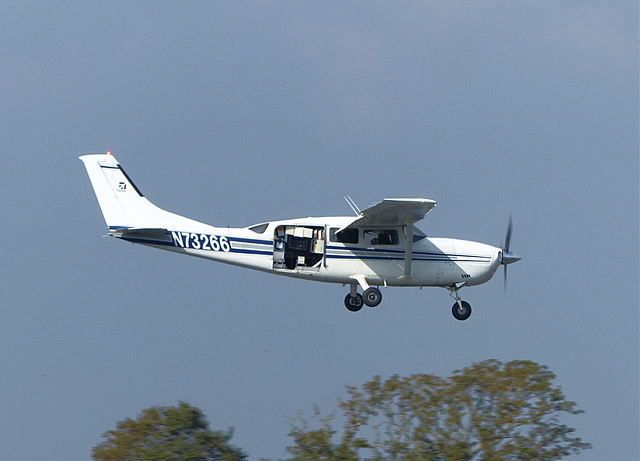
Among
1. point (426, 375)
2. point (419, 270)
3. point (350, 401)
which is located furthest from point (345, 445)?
point (419, 270)

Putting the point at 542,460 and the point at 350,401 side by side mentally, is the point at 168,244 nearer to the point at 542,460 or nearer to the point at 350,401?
the point at 350,401

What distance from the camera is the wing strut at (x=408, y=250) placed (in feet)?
79.3

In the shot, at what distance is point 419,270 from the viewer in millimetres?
24906

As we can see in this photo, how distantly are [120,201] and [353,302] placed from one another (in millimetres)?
7795

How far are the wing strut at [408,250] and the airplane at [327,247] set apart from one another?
29 mm

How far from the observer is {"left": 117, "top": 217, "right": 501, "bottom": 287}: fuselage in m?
24.5

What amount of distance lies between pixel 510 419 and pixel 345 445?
577 centimetres

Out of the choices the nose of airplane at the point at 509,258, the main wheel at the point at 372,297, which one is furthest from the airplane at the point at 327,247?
the nose of airplane at the point at 509,258

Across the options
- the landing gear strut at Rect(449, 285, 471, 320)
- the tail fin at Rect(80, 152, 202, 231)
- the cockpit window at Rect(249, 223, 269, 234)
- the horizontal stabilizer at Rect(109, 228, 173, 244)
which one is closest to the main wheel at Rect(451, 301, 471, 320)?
the landing gear strut at Rect(449, 285, 471, 320)

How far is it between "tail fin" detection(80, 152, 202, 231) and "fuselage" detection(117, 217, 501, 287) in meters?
0.60

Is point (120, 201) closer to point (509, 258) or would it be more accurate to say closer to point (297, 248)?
point (297, 248)

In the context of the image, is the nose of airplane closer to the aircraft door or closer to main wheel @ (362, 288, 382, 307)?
main wheel @ (362, 288, 382, 307)

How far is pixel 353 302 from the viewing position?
2592cm

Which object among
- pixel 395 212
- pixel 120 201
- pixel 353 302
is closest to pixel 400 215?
pixel 395 212
